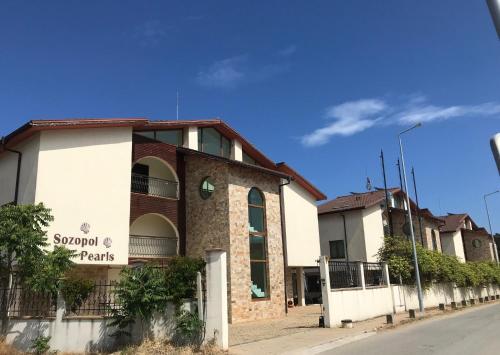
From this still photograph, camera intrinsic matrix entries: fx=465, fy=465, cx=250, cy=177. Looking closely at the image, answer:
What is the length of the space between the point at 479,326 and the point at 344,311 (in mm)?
4915

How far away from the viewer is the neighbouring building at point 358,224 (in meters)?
33.6

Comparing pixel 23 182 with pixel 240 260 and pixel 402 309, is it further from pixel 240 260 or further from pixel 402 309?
pixel 402 309

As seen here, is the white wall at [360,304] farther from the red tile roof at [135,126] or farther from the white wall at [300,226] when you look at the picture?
the red tile roof at [135,126]

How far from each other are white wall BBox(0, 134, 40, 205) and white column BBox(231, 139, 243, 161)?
10.4 meters

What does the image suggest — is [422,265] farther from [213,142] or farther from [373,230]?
[213,142]

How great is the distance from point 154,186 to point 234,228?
451cm

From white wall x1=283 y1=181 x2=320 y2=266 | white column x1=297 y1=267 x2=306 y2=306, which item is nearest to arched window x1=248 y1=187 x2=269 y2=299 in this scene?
white wall x1=283 y1=181 x2=320 y2=266

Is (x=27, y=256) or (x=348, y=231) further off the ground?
(x=348, y=231)

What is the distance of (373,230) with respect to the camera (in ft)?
113

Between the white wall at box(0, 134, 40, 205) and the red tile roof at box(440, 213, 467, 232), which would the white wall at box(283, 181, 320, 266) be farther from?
the red tile roof at box(440, 213, 467, 232)

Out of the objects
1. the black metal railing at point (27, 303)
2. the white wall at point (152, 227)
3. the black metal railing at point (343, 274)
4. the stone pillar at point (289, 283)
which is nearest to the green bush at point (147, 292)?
the black metal railing at point (27, 303)

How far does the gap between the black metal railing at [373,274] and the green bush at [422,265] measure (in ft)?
2.96

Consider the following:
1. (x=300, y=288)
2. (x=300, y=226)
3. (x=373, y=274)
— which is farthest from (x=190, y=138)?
(x=300, y=288)

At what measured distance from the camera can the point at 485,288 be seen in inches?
1581
